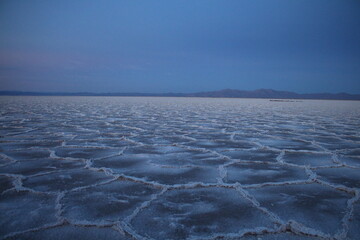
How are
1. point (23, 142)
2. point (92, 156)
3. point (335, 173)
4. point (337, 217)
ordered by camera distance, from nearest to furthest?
point (337, 217) < point (335, 173) < point (92, 156) < point (23, 142)

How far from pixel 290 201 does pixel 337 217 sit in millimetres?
196

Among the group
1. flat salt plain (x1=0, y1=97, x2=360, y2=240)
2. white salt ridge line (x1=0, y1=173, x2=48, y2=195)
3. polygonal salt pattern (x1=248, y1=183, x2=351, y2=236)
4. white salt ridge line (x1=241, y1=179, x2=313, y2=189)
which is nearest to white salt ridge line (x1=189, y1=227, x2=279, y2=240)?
flat salt plain (x1=0, y1=97, x2=360, y2=240)

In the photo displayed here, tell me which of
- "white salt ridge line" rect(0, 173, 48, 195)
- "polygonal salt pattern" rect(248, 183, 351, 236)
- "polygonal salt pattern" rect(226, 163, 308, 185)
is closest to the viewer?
"polygonal salt pattern" rect(248, 183, 351, 236)

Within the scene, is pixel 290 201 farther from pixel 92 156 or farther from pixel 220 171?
pixel 92 156

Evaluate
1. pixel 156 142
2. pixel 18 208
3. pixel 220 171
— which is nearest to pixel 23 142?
pixel 156 142

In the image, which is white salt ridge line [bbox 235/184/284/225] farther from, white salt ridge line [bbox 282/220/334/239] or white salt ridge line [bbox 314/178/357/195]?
white salt ridge line [bbox 314/178/357/195]

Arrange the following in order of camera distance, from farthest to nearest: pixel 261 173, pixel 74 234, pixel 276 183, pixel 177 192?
pixel 261 173, pixel 276 183, pixel 177 192, pixel 74 234

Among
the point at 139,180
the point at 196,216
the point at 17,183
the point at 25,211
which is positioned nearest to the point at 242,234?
the point at 196,216

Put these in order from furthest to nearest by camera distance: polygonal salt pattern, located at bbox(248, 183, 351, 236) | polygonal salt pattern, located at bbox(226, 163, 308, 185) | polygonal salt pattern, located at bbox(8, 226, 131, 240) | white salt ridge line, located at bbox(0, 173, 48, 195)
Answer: polygonal salt pattern, located at bbox(226, 163, 308, 185) → white salt ridge line, located at bbox(0, 173, 48, 195) → polygonal salt pattern, located at bbox(248, 183, 351, 236) → polygonal salt pattern, located at bbox(8, 226, 131, 240)

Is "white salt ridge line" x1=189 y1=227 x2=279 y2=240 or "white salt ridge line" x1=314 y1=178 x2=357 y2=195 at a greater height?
"white salt ridge line" x1=314 y1=178 x2=357 y2=195

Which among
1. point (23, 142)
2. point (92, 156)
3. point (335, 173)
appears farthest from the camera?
point (23, 142)

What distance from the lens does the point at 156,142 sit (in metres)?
2.55

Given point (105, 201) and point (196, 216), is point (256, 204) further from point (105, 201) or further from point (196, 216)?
point (105, 201)

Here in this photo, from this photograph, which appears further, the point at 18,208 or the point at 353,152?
the point at 353,152
